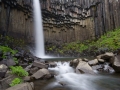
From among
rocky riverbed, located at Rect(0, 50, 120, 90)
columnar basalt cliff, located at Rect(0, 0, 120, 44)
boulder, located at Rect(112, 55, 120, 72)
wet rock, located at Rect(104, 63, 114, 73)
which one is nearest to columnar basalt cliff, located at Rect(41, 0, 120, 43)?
columnar basalt cliff, located at Rect(0, 0, 120, 44)

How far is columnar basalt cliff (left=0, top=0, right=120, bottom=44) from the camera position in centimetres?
2505

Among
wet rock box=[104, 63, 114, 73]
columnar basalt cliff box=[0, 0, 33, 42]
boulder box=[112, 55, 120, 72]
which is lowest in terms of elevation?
wet rock box=[104, 63, 114, 73]

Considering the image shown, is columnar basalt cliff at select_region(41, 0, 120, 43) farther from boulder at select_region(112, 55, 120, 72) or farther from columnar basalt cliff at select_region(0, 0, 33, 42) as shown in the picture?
boulder at select_region(112, 55, 120, 72)

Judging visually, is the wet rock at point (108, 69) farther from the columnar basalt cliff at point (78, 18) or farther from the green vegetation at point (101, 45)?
the columnar basalt cliff at point (78, 18)

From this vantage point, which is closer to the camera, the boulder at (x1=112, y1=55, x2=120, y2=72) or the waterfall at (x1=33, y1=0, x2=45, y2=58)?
the boulder at (x1=112, y1=55, x2=120, y2=72)

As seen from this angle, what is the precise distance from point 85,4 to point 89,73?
25646 millimetres

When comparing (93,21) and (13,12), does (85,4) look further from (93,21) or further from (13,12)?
(13,12)

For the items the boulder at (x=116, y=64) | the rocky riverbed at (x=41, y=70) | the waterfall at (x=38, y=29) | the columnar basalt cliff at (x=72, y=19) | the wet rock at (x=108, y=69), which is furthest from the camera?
the waterfall at (x=38, y=29)

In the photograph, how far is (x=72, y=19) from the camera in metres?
30.6

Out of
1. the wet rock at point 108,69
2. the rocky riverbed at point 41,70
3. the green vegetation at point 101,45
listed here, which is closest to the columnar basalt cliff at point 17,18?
the green vegetation at point 101,45

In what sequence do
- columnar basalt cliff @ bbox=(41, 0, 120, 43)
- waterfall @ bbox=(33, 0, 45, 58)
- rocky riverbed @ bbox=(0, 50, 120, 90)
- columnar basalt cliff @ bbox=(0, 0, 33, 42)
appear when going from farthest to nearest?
columnar basalt cliff @ bbox=(41, 0, 120, 43) < waterfall @ bbox=(33, 0, 45, 58) < columnar basalt cliff @ bbox=(0, 0, 33, 42) < rocky riverbed @ bbox=(0, 50, 120, 90)

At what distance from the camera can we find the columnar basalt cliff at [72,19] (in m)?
25.0

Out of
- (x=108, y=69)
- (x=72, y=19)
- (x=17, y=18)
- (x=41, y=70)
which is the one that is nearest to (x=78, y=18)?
(x=72, y=19)

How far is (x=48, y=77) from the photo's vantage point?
779 centimetres
